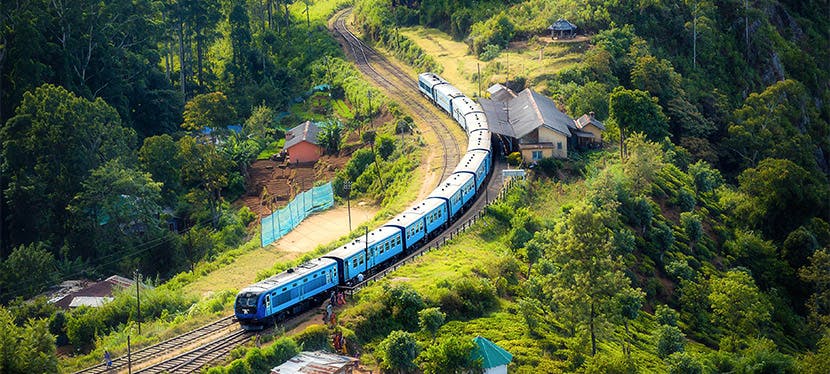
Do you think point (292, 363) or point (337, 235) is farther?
point (337, 235)

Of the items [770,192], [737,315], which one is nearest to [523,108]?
[770,192]

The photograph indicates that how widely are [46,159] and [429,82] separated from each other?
3673 centimetres

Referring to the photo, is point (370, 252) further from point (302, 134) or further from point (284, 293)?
point (302, 134)

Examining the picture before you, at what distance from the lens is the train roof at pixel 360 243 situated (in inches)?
2282

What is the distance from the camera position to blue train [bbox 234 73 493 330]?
A: 52.0 meters

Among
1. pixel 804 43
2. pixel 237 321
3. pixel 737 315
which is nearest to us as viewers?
pixel 237 321

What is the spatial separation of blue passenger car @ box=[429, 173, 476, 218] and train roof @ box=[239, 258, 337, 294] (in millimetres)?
14011

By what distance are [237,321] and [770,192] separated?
153ft

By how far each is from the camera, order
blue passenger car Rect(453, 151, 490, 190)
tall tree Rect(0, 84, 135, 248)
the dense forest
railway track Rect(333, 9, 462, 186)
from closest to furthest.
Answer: the dense forest
blue passenger car Rect(453, 151, 490, 190)
tall tree Rect(0, 84, 135, 248)
railway track Rect(333, 9, 462, 186)

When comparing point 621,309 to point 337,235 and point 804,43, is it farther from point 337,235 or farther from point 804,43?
point 804,43

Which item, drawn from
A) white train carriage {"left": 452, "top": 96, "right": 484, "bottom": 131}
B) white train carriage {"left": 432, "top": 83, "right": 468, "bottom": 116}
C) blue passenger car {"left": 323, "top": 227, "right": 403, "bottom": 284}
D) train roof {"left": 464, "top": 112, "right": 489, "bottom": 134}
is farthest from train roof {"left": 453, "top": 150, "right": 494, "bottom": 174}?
white train carriage {"left": 432, "top": 83, "right": 468, "bottom": 116}

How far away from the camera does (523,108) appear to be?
87.1 m

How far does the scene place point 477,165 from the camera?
246 feet

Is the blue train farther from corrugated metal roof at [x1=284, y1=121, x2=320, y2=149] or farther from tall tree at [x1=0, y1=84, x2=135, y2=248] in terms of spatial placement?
tall tree at [x1=0, y1=84, x2=135, y2=248]
